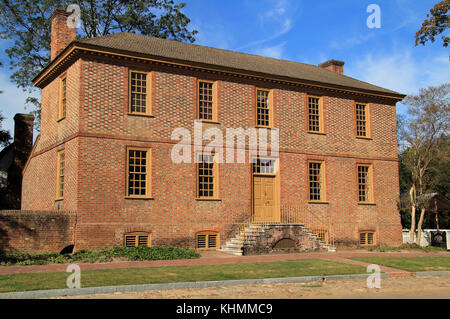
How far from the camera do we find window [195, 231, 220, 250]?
2034cm

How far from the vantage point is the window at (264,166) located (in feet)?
73.4

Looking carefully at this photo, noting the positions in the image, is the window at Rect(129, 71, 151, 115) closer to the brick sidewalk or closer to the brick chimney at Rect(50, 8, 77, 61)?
the brick chimney at Rect(50, 8, 77, 61)

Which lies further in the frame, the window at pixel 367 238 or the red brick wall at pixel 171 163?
the window at pixel 367 238

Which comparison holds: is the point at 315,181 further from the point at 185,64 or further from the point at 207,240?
the point at 185,64

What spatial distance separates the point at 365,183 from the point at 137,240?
12.6m

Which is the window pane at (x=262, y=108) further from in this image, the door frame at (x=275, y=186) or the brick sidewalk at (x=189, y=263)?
the brick sidewalk at (x=189, y=263)

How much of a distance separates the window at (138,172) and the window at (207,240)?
2.91 meters

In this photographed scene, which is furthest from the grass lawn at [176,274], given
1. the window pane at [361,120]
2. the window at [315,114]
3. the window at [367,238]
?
the window pane at [361,120]

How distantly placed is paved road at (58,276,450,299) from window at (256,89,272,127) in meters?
11.2

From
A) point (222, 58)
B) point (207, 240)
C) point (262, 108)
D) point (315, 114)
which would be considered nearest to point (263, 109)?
point (262, 108)

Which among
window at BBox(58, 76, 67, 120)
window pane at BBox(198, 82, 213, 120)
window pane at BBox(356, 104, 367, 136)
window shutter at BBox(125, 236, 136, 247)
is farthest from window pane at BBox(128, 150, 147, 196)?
window pane at BBox(356, 104, 367, 136)

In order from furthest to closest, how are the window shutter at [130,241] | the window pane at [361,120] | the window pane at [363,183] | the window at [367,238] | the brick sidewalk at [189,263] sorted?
the window pane at [361,120] < the window pane at [363,183] < the window at [367,238] < the window shutter at [130,241] < the brick sidewalk at [189,263]
